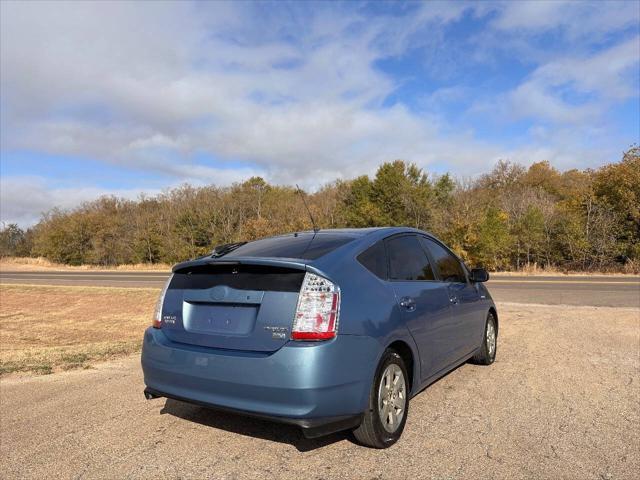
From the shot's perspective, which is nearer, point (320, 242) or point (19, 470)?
point (19, 470)

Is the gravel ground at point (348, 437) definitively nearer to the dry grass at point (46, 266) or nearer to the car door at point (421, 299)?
the car door at point (421, 299)

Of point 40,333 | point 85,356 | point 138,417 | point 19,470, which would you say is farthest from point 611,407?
point 40,333

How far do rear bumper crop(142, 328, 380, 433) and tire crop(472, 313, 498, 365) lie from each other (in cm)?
290

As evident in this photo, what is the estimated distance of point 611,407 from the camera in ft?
14.6

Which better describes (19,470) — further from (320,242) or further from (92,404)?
(320,242)

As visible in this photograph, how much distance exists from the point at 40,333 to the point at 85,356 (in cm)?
419

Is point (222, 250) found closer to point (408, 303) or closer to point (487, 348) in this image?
point (408, 303)

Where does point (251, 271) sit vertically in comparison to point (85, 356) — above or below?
above

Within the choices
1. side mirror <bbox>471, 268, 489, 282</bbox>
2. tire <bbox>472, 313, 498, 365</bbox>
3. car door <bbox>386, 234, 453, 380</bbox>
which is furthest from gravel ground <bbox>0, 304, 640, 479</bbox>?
side mirror <bbox>471, 268, 489, 282</bbox>

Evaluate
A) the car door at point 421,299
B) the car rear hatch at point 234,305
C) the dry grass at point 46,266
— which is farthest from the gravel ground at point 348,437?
the dry grass at point 46,266

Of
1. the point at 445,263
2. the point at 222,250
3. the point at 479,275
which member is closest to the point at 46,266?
the point at 222,250

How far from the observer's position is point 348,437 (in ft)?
12.3

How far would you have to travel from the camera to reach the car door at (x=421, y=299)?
4.03 m

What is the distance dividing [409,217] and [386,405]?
3367cm
